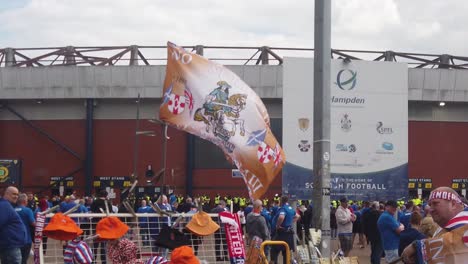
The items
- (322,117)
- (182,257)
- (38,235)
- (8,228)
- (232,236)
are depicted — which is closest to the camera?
(182,257)

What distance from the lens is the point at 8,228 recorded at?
419 inches

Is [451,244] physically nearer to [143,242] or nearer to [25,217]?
[143,242]

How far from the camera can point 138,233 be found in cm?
984

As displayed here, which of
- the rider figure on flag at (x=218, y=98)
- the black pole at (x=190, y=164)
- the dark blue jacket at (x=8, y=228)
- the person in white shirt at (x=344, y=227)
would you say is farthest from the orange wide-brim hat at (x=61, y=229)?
the black pole at (x=190, y=164)

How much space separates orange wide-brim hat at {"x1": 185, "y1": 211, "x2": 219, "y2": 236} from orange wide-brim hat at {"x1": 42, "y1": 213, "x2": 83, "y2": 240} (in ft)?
4.77

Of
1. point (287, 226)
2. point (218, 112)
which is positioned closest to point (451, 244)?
point (218, 112)

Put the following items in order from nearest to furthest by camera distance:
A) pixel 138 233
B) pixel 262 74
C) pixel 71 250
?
1. pixel 71 250
2. pixel 138 233
3. pixel 262 74

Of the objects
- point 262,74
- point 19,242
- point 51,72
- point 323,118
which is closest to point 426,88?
point 262,74

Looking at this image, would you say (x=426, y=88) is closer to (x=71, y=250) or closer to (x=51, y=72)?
(x=51, y=72)

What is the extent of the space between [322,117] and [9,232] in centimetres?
480

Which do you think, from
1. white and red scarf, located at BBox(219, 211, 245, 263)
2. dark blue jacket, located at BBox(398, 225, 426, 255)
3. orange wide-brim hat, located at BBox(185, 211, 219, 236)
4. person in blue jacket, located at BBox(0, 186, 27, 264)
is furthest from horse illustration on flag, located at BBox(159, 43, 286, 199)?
dark blue jacket, located at BBox(398, 225, 426, 255)

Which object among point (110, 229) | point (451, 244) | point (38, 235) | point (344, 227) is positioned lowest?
point (344, 227)

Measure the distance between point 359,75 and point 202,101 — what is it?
1965cm

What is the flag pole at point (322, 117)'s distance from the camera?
11.5 m
